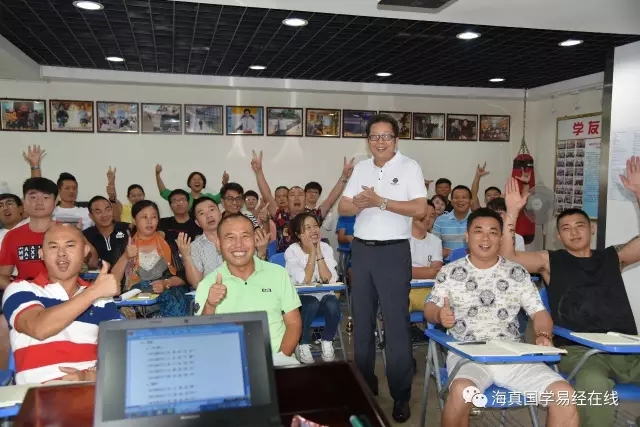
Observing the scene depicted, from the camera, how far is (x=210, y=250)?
3.93 m

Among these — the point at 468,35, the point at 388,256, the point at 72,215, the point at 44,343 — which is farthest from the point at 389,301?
the point at 72,215

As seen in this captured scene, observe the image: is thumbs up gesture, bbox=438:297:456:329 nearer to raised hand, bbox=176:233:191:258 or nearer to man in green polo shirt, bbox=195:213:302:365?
man in green polo shirt, bbox=195:213:302:365

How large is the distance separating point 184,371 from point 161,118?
6.68 metres

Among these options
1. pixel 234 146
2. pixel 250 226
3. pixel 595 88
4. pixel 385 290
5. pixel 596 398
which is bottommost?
pixel 596 398

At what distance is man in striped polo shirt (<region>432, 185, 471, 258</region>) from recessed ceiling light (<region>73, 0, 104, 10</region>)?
366 cm

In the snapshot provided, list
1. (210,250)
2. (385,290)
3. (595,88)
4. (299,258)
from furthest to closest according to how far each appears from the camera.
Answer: (595,88), (299,258), (210,250), (385,290)

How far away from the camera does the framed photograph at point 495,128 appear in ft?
27.9

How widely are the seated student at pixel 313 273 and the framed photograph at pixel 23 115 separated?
4.39 metres

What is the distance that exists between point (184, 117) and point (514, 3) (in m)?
4.61

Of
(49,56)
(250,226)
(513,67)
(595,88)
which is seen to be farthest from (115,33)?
(595,88)

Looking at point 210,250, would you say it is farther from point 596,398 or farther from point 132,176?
point 132,176

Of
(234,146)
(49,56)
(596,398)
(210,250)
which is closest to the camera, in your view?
(596,398)

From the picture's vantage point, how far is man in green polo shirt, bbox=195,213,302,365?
93.9 inches

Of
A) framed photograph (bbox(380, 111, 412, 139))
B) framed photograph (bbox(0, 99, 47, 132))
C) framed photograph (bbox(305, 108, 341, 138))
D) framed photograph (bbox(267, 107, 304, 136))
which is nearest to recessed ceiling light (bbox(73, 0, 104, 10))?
framed photograph (bbox(0, 99, 47, 132))
